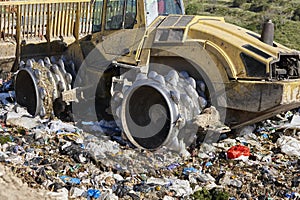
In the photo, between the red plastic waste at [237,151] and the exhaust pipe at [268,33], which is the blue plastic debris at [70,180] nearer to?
the red plastic waste at [237,151]

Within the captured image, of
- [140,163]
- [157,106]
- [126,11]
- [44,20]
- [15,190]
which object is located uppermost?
[126,11]

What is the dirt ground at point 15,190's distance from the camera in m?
5.45

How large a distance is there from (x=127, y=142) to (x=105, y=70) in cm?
112

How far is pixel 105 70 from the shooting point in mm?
Result: 7430

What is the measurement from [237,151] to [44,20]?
4.43 m

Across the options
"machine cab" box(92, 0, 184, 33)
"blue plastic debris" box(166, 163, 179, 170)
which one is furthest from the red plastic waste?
"machine cab" box(92, 0, 184, 33)

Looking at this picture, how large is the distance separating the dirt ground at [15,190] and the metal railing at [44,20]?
3.74 meters

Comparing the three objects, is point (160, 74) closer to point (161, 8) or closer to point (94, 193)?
point (161, 8)

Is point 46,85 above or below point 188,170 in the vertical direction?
above

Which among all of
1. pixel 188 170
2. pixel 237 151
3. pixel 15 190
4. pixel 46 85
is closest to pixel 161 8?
pixel 46 85

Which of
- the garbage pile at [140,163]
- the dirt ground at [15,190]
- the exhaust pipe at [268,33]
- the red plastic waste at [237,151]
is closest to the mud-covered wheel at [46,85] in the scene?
the garbage pile at [140,163]

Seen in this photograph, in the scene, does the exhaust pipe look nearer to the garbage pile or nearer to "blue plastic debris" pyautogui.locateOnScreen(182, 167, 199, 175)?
the garbage pile

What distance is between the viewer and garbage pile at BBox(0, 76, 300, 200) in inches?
225

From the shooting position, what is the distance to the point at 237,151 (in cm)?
673
